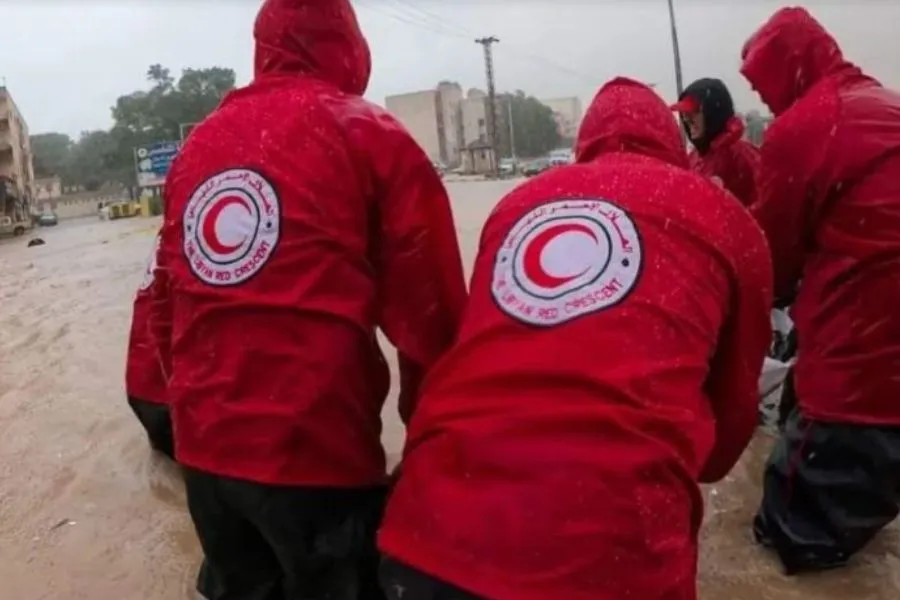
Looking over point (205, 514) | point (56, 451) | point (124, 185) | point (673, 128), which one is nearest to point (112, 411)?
point (56, 451)

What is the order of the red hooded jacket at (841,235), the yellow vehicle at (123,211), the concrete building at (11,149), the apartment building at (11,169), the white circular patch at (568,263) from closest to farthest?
the white circular patch at (568,263), the red hooded jacket at (841,235), the apartment building at (11,169), the concrete building at (11,149), the yellow vehicle at (123,211)

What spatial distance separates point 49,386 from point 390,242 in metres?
4.15

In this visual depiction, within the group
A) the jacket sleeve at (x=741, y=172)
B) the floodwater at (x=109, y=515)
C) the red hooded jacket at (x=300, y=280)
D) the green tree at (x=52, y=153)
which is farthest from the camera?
the green tree at (x=52, y=153)

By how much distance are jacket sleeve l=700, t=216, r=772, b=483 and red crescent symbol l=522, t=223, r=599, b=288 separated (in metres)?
0.31

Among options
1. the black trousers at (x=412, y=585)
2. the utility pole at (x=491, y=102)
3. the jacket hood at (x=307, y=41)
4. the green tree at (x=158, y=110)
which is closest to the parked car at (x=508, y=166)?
the utility pole at (x=491, y=102)

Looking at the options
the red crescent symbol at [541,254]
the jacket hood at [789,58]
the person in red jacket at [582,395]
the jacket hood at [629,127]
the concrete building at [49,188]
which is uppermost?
the concrete building at [49,188]

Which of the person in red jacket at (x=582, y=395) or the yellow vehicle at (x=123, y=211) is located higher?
the person in red jacket at (x=582, y=395)

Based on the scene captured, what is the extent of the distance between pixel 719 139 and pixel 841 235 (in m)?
2.26

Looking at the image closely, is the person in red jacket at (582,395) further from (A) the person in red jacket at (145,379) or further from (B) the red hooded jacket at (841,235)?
(A) the person in red jacket at (145,379)

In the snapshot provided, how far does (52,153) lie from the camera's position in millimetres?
67438

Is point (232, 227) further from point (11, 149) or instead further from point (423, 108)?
point (423, 108)

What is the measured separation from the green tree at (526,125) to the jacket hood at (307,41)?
147ft

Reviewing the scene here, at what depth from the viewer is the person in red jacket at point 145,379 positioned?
3664 millimetres

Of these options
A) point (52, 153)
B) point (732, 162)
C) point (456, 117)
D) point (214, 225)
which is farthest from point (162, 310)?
point (52, 153)
